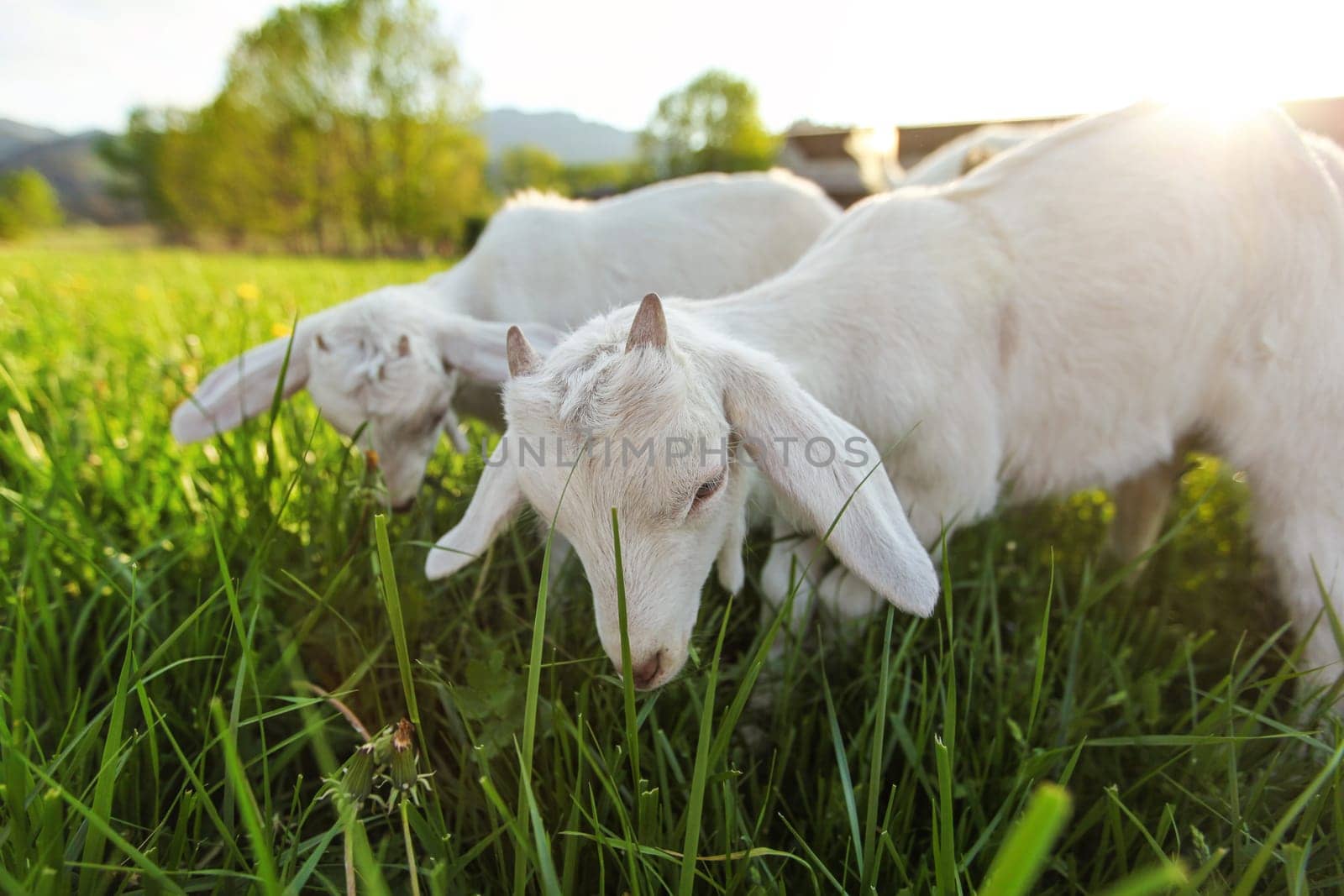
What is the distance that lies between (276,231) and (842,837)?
30.6 m

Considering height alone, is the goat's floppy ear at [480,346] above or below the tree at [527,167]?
below

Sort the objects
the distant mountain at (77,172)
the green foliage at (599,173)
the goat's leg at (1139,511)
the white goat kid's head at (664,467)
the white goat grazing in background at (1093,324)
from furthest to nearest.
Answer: the distant mountain at (77,172) < the green foliage at (599,173) < the goat's leg at (1139,511) < the white goat grazing in background at (1093,324) < the white goat kid's head at (664,467)

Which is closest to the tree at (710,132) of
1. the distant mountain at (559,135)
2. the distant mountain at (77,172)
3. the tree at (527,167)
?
the distant mountain at (559,135)

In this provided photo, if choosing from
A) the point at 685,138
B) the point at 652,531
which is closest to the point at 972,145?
the point at 652,531

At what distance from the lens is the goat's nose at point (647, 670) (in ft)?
4.03

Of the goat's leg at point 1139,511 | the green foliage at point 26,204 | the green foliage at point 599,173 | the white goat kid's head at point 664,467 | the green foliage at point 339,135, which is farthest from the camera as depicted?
the green foliage at point 26,204

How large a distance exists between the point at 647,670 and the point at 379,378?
4.80 ft

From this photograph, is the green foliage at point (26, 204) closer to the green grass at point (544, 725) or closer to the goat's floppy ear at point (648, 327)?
the green grass at point (544, 725)

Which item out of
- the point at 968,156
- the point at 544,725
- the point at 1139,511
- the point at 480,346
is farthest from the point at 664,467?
the point at 968,156

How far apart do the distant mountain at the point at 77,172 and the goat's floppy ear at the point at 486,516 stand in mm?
56210

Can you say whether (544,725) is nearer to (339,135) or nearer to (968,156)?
(968,156)

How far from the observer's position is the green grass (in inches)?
39.7

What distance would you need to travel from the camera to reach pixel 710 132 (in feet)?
61.4

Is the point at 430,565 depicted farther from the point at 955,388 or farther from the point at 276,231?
the point at 276,231
